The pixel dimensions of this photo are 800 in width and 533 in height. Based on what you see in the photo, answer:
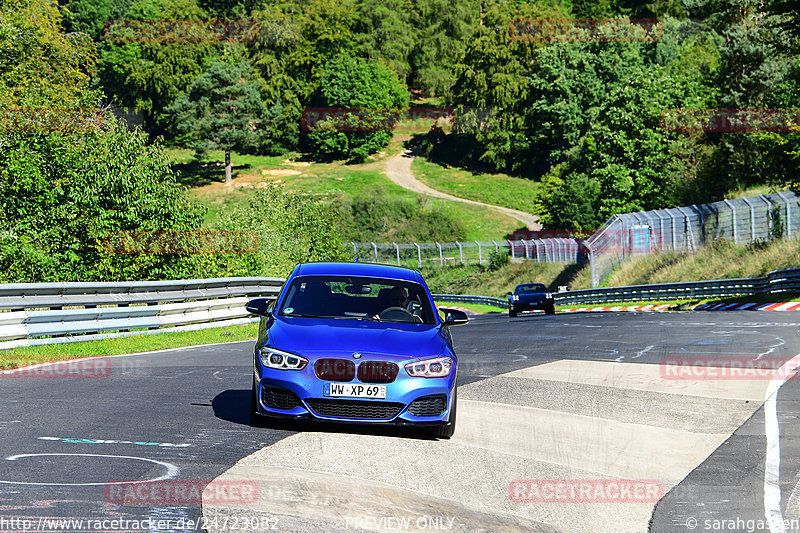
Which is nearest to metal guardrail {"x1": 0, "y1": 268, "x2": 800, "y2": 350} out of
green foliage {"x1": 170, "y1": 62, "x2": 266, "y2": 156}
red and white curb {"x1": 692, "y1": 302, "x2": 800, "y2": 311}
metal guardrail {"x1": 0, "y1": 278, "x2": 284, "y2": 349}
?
metal guardrail {"x1": 0, "y1": 278, "x2": 284, "y2": 349}

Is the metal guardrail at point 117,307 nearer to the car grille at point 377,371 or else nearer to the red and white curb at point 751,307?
the car grille at point 377,371

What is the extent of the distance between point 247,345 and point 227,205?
234ft

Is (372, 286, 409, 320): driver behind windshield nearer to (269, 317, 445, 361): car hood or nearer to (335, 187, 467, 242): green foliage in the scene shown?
(269, 317, 445, 361): car hood

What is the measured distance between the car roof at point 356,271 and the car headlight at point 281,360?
1.59 m

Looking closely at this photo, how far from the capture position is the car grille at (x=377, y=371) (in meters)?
8.12

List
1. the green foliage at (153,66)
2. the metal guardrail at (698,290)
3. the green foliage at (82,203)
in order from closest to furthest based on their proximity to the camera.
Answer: the green foliage at (82,203)
the metal guardrail at (698,290)
the green foliage at (153,66)

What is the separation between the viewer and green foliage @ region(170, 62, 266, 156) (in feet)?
326

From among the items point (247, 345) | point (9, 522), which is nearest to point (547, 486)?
point (9, 522)

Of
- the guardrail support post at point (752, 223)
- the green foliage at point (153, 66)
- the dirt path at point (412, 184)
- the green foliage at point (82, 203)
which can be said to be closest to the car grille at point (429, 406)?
the green foliage at point (82, 203)

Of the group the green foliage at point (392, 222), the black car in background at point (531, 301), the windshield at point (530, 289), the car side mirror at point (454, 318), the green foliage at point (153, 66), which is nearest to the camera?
the car side mirror at point (454, 318)

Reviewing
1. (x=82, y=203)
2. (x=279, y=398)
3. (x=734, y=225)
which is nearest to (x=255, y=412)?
(x=279, y=398)

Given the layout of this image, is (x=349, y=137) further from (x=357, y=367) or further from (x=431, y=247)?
(x=357, y=367)

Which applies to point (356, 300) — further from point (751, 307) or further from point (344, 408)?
point (751, 307)

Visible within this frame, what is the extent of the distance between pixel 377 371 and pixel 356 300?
5.13 ft
